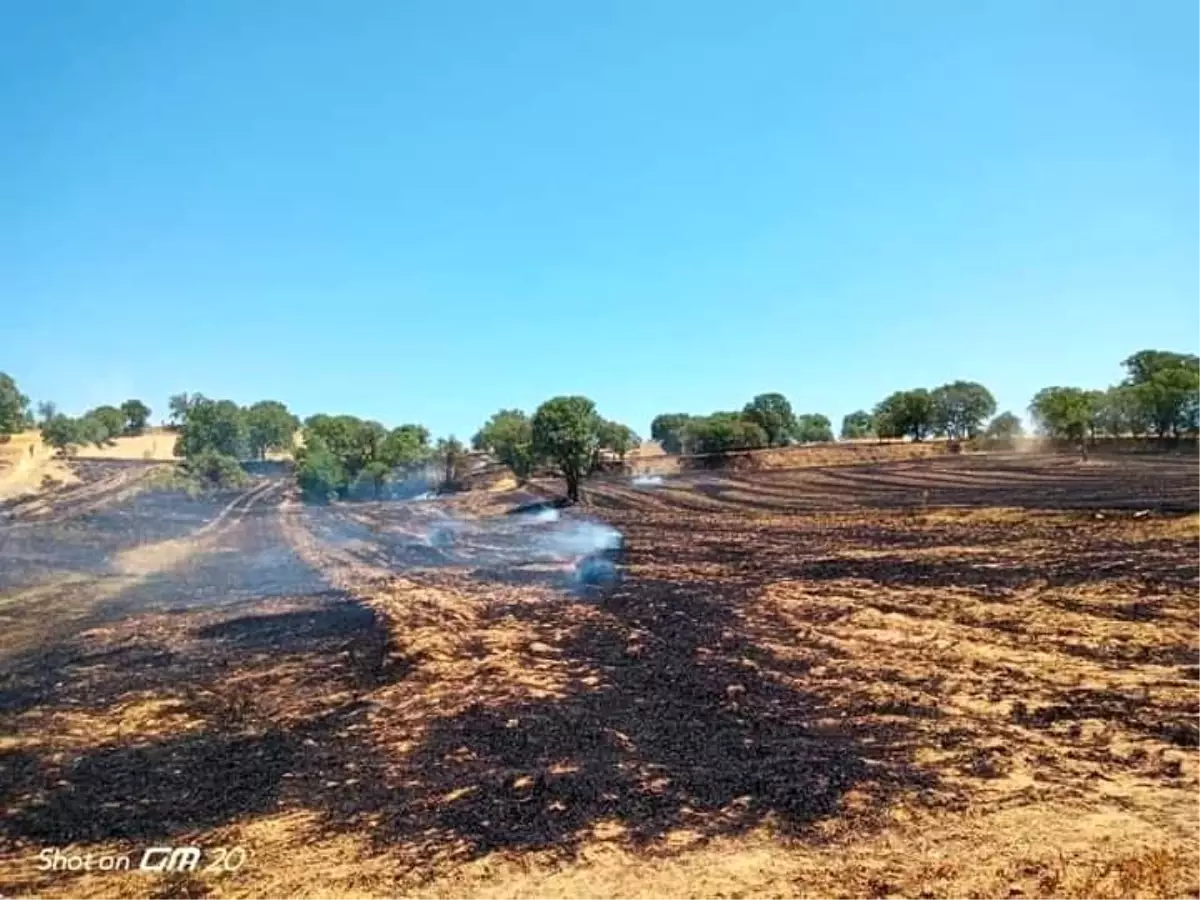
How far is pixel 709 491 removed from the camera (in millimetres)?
65375

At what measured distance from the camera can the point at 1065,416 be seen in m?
88.7

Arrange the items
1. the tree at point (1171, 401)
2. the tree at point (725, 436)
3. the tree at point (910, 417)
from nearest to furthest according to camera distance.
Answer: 1. the tree at point (1171, 401)
2. the tree at point (725, 436)
3. the tree at point (910, 417)

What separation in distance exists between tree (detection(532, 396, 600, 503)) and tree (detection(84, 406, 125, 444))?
115 meters

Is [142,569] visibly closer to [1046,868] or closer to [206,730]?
[206,730]

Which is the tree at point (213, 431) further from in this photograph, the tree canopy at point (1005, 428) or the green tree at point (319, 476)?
the tree canopy at point (1005, 428)

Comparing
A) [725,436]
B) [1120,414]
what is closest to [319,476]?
[725,436]

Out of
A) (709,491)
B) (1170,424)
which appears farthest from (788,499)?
(1170,424)

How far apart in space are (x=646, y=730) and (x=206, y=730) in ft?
20.6

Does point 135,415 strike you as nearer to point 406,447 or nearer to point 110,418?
point 110,418

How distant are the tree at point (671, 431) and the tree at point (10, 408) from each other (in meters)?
104

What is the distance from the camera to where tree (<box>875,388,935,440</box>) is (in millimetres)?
132375

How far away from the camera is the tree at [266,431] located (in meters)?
134
